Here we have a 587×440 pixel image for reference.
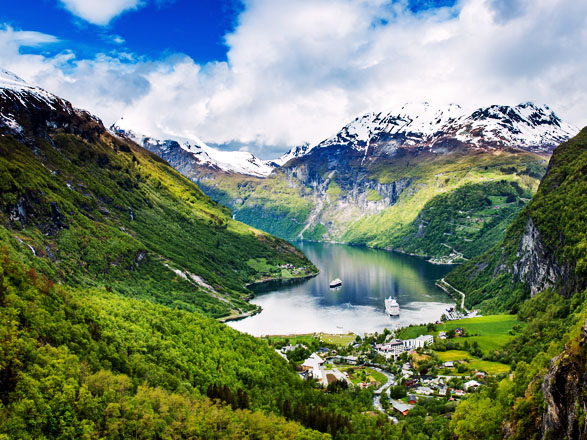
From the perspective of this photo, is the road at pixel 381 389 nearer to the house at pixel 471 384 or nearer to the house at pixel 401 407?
the house at pixel 401 407

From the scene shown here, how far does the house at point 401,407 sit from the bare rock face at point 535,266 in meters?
54.6

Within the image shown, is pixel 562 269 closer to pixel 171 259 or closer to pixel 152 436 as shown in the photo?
pixel 152 436

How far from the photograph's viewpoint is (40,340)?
44594 mm

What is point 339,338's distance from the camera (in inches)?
4373

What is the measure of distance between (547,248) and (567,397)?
95799mm

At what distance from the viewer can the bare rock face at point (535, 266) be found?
108900 millimetres

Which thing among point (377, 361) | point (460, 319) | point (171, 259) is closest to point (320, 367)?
point (377, 361)

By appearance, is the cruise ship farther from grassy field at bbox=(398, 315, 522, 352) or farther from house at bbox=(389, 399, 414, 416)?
house at bbox=(389, 399, 414, 416)

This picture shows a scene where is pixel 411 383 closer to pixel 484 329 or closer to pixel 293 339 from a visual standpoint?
pixel 484 329

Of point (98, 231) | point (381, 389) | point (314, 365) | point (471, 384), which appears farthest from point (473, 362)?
point (98, 231)

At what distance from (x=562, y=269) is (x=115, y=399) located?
318 feet

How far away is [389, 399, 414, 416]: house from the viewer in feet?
217

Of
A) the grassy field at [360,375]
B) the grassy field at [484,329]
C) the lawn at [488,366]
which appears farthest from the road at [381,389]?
the grassy field at [484,329]

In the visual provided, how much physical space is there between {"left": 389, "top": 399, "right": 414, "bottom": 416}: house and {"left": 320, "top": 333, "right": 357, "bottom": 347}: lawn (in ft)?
115
